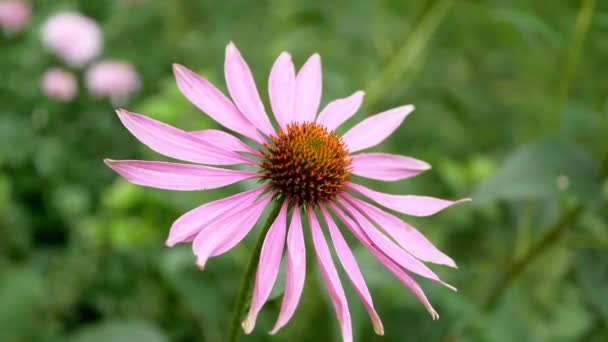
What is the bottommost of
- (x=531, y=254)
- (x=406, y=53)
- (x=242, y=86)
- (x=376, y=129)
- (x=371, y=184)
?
(x=531, y=254)

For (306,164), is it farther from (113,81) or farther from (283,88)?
(113,81)

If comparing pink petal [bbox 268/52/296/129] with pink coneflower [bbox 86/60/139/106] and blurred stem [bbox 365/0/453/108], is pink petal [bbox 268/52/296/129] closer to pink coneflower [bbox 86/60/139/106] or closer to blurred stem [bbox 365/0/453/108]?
blurred stem [bbox 365/0/453/108]

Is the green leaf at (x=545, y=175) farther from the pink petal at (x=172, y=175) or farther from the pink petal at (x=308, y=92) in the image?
the pink petal at (x=172, y=175)

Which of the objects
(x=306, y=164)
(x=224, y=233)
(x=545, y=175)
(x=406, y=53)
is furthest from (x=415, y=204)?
(x=406, y=53)

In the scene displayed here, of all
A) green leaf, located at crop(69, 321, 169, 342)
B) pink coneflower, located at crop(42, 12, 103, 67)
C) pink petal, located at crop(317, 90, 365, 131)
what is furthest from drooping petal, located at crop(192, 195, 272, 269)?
pink coneflower, located at crop(42, 12, 103, 67)

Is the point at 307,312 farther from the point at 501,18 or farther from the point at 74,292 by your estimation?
the point at 501,18

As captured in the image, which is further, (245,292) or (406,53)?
(406,53)

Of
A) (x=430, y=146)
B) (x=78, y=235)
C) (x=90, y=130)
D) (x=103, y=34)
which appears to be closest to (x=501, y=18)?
(x=430, y=146)
